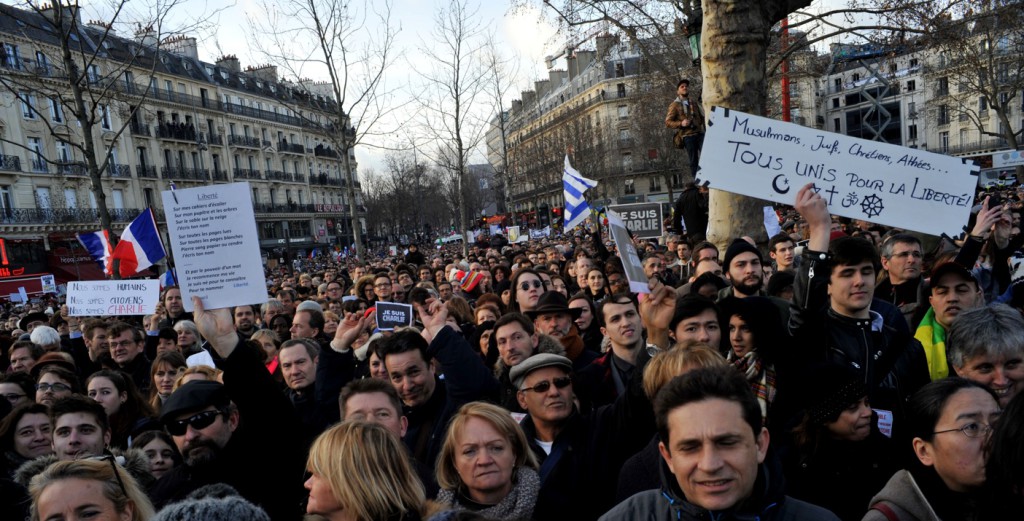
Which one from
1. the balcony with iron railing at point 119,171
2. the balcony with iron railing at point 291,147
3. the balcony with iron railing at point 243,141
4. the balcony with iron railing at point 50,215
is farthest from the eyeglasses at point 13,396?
the balcony with iron railing at point 291,147

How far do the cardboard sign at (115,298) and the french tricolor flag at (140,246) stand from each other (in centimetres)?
98

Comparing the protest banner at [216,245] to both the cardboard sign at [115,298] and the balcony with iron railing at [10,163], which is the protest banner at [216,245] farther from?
the balcony with iron railing at [10,163]

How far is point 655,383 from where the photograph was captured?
305cm

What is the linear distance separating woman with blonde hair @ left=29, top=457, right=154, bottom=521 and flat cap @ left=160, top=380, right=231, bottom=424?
51 cm

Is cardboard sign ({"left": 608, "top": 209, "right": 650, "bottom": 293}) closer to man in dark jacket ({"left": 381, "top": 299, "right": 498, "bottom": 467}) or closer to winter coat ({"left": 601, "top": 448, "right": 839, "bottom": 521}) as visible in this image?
man in dark jacket ({"left": 381, "top": 299, "right": 498, "bottom": 467})

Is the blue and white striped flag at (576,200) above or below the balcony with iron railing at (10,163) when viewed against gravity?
below

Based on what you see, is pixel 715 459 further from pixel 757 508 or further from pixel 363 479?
pixel 363 479

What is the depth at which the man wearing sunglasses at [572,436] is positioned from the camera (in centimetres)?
317

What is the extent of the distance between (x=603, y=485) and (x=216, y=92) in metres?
62.4

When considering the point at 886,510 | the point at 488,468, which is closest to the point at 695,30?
the point at 488,468

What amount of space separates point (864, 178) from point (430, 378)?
117 inches

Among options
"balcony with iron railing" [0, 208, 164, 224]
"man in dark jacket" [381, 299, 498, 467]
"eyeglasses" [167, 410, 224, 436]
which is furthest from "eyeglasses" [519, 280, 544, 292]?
"balcony with iron railing" [0, 208, 164, 224]

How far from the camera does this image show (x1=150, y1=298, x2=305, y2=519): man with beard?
338 centimetres

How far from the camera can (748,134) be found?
434cm
